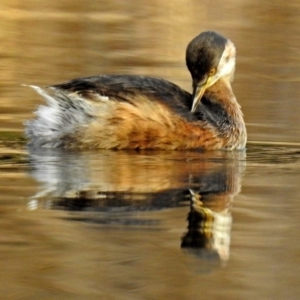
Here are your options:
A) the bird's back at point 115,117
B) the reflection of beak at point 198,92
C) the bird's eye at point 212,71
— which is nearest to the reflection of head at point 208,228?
the bird's back at point 115,117

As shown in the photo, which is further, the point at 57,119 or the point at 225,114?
the point at 225,114

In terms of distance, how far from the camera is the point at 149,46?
15.8 metres

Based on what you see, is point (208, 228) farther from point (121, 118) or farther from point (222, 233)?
point (121, 118)

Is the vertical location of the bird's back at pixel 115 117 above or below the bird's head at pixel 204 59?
below

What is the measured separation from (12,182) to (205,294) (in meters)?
2.61

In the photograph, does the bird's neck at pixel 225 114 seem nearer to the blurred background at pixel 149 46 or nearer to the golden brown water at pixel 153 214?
the golden brown water at pixel 153 214

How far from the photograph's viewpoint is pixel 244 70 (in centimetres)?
1387

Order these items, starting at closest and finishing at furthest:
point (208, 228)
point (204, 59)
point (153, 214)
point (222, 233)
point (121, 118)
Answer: point (222, 233)
point (208, 228)
point (153, 214)
point (121, 118)
point (204, 59)

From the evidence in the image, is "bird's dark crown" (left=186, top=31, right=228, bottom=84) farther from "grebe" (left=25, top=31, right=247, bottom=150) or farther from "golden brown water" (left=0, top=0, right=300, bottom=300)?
"golden brown water" (left=0, top=0, right=300, bottom=300)

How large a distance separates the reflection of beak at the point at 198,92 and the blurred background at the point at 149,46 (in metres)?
0.69

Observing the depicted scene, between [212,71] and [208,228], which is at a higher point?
[212,71]

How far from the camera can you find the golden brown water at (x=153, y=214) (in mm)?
4820

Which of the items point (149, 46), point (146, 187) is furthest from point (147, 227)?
point (149, 46)

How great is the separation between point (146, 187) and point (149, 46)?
906 centimetres
